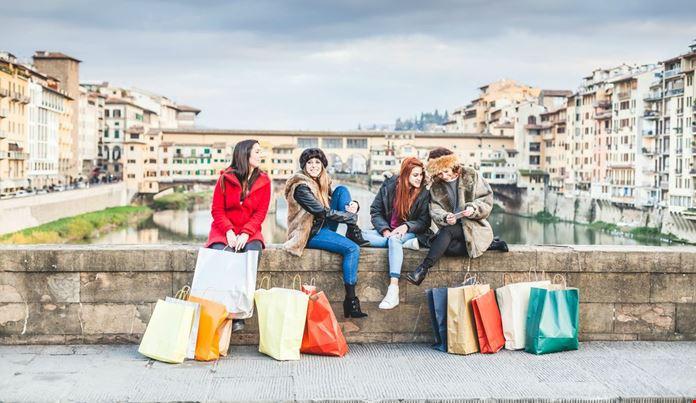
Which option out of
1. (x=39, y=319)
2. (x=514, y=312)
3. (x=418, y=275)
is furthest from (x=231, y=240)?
(x=514, y=312)

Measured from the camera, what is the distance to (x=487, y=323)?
4.72m

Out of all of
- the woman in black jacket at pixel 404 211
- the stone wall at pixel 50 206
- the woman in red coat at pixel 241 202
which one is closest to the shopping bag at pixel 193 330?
the woman in red coat at pixel 241 202

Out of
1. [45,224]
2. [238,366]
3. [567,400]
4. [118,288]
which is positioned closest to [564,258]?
[567,400]

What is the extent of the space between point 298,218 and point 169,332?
960 millimetres

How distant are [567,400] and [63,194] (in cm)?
4089

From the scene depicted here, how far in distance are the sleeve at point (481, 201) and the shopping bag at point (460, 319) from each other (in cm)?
42

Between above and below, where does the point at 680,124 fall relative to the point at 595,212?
above

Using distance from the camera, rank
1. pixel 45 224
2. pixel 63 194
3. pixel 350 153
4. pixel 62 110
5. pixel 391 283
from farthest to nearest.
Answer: pixel 350 153 < pixel 62 110 < pixel 63 194 < pixel 45 224 < pixel 391 283

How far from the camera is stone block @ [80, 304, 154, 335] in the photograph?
490cm

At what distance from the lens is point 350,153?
218ft

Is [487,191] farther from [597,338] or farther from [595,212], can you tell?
[595,212]

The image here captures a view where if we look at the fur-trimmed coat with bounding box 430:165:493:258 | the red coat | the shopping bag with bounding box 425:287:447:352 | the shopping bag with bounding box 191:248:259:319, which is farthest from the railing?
the shopping bag with bounding box 191:248:259:319

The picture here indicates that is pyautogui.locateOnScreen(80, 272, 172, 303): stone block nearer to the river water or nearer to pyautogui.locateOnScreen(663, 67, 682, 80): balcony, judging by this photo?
the river water

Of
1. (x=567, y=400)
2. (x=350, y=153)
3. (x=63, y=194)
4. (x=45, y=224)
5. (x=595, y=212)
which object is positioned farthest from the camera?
(x=350, y=153)
